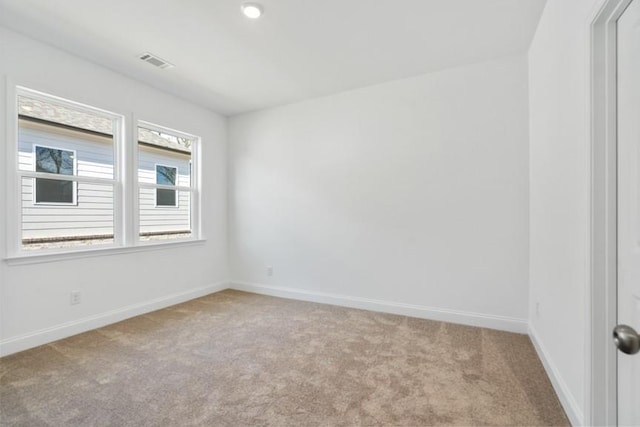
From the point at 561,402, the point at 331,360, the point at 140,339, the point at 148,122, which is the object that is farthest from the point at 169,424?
the point at 148,122

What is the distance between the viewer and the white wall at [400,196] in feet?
9.40

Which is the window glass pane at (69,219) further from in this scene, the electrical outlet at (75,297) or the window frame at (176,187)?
the electrical outlet at (75,297)

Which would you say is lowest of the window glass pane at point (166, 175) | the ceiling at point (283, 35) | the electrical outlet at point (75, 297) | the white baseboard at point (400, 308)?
the white baseboard at point (400, 308)

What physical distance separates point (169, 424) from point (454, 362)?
198 centimetres

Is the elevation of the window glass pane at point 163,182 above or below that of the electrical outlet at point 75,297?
above

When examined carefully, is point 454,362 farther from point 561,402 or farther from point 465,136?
point 465,136

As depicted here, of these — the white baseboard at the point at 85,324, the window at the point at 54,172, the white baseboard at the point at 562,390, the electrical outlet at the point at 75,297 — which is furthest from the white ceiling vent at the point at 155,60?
the white baseboard at the point at 562,390

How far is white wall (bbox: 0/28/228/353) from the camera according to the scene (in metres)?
2.47

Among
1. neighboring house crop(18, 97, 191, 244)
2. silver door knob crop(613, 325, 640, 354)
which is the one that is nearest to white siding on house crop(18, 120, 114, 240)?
neighboring house crop(18, 97, 191, 244)

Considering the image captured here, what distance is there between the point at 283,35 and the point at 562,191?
92.6 inches

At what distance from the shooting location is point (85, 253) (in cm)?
292

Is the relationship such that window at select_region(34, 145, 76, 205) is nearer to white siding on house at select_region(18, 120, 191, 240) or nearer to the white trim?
white siding on house at select_region(18, 120, 191, 240)

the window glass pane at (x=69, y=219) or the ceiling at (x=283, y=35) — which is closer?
→ the ceiling at (x=283, y=35)

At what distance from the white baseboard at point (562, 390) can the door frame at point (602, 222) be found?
25cm
